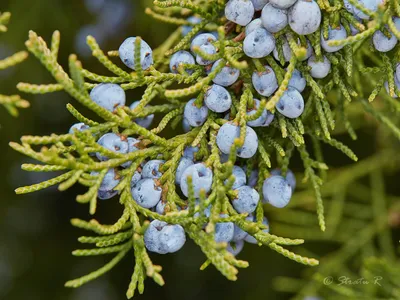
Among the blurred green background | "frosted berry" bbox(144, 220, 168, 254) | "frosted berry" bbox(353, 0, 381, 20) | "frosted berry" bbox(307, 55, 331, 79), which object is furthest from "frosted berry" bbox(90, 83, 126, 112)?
the blurred green background

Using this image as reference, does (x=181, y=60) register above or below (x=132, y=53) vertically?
below

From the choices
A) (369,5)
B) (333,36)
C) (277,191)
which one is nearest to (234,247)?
(277,191)

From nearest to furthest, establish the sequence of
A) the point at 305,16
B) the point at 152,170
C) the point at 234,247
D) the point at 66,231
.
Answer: the point at 305,16, the point at 152,170, the point at 234,247, the point at 66,231

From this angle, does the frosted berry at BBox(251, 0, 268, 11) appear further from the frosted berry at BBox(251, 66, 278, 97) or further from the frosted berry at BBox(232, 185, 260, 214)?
the frosted berry at BBox(232, 185, 260, 214)

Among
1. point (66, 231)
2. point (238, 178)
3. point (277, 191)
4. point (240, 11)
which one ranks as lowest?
point (66, 231)

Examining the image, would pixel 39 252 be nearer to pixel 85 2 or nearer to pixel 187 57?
pixel 85 2

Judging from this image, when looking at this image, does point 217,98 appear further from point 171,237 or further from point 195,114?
→ point 171,237
